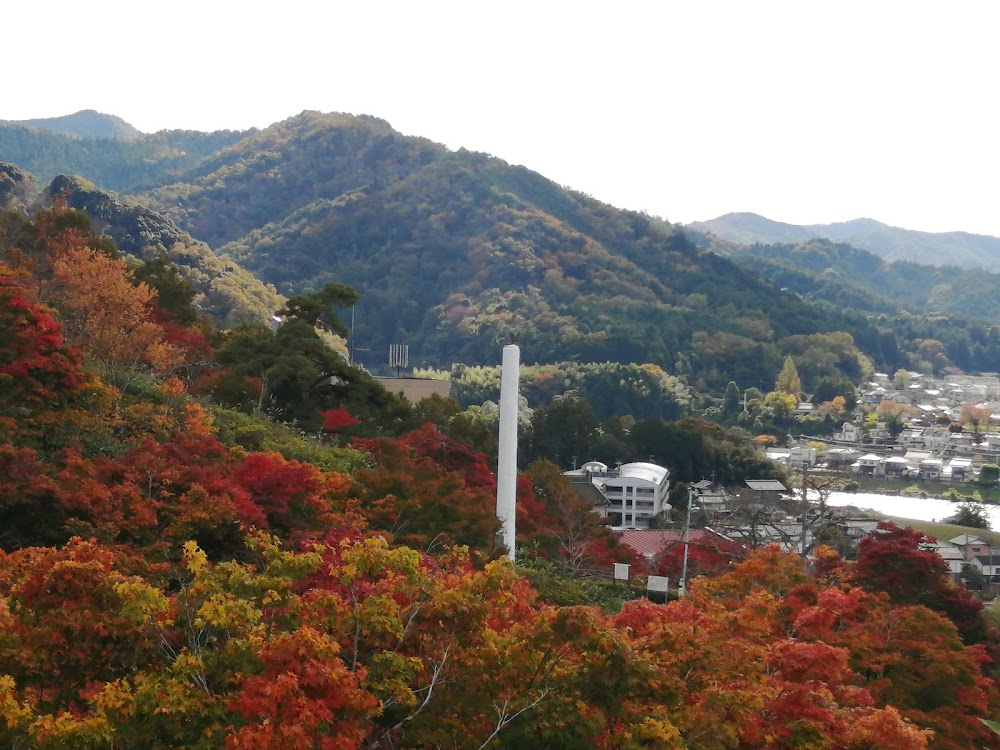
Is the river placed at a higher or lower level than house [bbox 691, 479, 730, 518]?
lower

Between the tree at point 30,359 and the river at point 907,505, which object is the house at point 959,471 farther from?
the tree at point 30,359

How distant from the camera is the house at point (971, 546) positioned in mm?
36425

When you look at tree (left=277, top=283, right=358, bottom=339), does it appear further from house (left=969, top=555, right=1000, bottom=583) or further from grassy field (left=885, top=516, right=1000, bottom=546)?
grassy field (left=885, top=516, right=1000, bottom=546)

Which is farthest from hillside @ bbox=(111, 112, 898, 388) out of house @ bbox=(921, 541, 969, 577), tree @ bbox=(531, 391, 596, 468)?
house @ bbox=(921, 541, 969, 577)

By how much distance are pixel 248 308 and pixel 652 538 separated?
38.5m

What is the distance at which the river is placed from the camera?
5172 centimetres

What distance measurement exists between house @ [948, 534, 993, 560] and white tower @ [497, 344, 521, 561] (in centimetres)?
2390

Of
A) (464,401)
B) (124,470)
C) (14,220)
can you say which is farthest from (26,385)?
(464,401)

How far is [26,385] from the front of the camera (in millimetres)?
13984

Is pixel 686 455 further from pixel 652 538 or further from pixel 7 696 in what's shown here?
pixel 7 696

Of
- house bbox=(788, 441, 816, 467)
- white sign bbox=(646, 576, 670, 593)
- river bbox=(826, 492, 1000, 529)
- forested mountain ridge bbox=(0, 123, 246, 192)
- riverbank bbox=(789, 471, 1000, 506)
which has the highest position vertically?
forested mountain ridge bbox=(0, 123, 246, 192)

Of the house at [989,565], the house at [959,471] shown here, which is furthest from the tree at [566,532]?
the house at [959,471]

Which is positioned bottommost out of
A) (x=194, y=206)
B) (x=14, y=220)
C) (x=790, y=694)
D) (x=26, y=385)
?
(x=790, y=694)

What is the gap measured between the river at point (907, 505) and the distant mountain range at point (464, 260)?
34.3 metres
